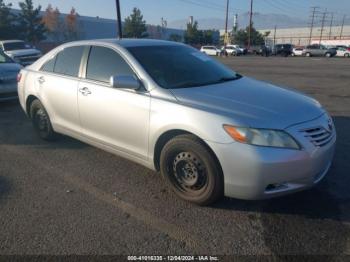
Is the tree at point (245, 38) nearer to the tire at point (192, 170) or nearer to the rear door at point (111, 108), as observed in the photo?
the rear door at point (111, 108)

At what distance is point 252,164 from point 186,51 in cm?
226

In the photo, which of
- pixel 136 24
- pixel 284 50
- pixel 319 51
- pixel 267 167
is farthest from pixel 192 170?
pixel 136 24

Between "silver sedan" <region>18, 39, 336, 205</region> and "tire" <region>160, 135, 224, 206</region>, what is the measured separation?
1 cm

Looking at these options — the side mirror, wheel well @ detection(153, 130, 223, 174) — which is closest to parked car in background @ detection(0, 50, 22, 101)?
the side mirror

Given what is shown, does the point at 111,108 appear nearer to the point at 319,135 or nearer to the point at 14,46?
the point at 319,135

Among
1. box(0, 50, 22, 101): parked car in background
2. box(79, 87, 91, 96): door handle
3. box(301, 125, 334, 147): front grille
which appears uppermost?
box(79, 87, 91, 96): door handle

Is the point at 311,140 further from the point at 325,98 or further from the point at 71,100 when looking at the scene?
the point at 325,98

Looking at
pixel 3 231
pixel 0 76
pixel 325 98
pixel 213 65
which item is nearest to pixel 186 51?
pixel 213 65

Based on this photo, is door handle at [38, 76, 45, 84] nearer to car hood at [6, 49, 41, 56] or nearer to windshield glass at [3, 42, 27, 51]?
car hood at [6, 49, 41, 56]

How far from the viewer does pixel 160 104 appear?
11.8ft

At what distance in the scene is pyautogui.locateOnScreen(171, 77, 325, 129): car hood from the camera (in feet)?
10.4

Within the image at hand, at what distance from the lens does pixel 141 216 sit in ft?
11.0

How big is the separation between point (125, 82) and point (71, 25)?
7733 cm

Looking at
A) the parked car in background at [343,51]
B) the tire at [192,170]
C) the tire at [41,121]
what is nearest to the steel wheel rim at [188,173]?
the tire at [192,170]
